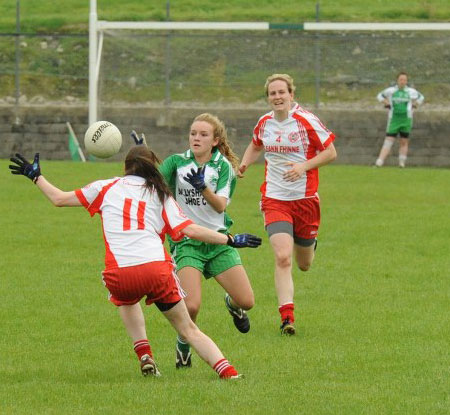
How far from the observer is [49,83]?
1264 inches

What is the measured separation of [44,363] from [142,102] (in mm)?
21916

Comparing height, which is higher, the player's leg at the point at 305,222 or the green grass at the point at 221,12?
the player's leg at the point at 305,222

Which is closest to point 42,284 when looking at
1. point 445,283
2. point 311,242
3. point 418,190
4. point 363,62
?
point 311,242

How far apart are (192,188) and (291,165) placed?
1.95m

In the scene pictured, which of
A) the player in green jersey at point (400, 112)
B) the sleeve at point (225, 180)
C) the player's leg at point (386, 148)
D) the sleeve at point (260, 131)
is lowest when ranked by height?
the player's leg at point (386, 148)

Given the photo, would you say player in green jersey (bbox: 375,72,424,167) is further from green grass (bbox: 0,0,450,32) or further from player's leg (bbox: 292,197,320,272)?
player's leg (bbox: 292,197,320,272)

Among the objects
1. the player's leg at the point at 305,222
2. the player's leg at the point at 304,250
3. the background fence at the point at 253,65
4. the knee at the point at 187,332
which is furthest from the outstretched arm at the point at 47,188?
the background fence at the point at 253,65

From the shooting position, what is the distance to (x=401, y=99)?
2644cm

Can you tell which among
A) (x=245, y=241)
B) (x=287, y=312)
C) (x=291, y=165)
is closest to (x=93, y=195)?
(x=245, y=241)

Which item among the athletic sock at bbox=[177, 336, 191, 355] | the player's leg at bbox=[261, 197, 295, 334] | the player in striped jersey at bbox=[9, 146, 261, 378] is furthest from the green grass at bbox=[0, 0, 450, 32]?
the player in striped jersey at bbox=[9, 146, 261, 378]

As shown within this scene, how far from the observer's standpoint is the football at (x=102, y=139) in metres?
8.92

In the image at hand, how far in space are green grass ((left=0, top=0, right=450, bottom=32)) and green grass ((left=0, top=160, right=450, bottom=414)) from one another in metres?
17.9

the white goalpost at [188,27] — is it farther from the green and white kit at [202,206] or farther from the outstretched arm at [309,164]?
the green and white kit at [202,206]

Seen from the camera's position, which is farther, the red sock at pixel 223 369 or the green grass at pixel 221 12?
the green grass at pixel 221 12
